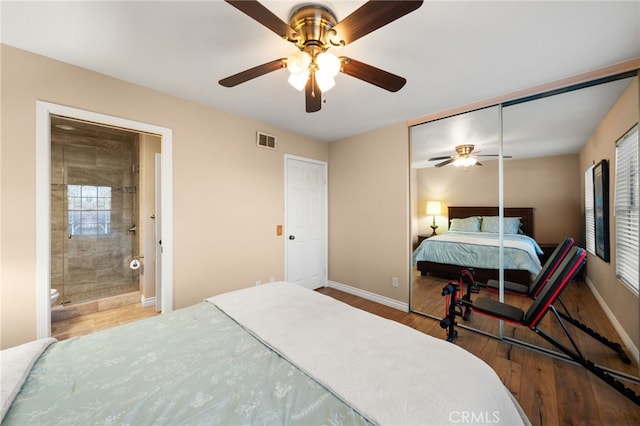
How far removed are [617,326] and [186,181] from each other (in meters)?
4.04

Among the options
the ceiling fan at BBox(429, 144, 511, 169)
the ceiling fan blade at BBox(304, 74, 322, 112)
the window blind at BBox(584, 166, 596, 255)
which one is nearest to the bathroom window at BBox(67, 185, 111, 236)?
the ceiling fan blade at BBox(304, 74, 322, 112)

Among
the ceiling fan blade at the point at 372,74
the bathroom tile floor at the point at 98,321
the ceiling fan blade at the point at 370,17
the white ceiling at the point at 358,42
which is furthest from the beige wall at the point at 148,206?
the ceiling fan blade at the point at 370,17

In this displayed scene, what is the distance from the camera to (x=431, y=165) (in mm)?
2902

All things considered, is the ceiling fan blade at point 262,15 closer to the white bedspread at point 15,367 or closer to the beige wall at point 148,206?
the white bedspread at point 15,367

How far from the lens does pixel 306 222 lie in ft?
12.4

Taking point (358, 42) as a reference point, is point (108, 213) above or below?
below

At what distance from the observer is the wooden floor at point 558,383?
1537 mm

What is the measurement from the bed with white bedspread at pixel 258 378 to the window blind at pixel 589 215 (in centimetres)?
176

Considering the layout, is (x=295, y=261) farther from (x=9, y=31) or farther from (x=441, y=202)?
(x=9, y=31)

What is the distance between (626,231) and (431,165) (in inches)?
Result: 63.7

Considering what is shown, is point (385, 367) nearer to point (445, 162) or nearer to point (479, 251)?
point (479, 251)

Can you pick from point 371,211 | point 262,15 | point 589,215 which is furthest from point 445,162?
point 262,15

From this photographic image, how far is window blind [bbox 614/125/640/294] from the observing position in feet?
5.86

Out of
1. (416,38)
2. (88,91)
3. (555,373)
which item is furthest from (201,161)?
(555,373)
